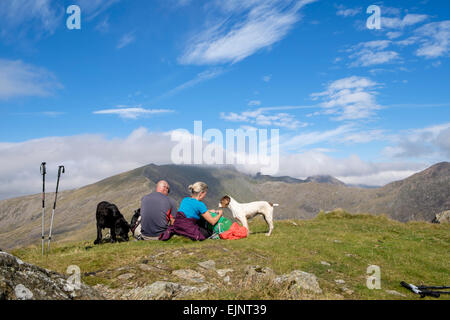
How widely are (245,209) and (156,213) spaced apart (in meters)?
5.07

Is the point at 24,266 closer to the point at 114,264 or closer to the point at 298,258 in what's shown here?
the point at 114,264

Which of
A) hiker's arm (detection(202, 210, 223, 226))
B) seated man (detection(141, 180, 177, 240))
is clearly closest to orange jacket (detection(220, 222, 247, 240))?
hiker's arm (detection(202, 210, 223, 226))

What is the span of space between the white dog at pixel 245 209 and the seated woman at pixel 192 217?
113 centimetres

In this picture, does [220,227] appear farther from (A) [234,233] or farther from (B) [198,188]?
(B) [198,188]

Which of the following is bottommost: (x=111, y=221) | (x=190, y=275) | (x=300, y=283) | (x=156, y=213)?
(x=190, y=275)

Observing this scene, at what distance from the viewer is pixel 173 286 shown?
8.05m

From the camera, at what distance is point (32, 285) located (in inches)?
228

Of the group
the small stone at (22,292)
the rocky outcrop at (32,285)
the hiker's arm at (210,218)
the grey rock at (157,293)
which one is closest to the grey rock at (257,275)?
the grey rock at (157,293)

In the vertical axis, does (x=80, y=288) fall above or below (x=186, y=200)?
below

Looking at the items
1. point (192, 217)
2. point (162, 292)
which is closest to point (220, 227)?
point (192, 217)

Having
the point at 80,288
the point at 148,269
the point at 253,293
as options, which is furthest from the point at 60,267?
the point at 253,293

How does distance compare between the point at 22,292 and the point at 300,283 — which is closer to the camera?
the point at 22,292
